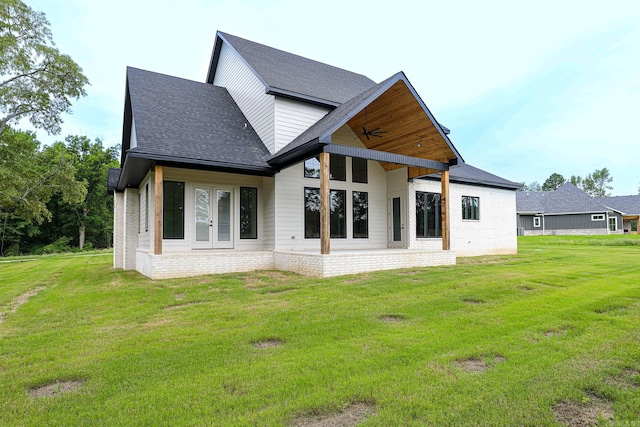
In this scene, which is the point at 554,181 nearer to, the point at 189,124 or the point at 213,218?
the point at 213,218

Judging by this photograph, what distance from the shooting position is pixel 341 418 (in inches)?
94.5

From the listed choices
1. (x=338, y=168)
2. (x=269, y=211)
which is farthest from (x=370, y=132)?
(x=269, y=211)

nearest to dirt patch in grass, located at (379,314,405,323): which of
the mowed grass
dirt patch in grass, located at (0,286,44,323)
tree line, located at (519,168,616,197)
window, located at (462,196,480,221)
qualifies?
the mowed grass

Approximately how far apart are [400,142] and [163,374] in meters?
10.4

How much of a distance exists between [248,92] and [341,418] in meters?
12.2

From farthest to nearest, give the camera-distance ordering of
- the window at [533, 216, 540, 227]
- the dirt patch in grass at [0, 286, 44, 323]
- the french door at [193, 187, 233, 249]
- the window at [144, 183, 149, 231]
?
the window at [533, 216, 540, 227] → the window at [144, 183, 149, 231] → the french door at [193, 187, 233, 249] → the dirt patch in grass at [0, 286, 44, 323]

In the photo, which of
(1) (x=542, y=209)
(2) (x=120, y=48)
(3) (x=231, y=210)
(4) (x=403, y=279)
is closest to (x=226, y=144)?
(3) (x=231, y=210)

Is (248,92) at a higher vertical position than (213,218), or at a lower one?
higher

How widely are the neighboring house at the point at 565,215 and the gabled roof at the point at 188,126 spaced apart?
35.3m

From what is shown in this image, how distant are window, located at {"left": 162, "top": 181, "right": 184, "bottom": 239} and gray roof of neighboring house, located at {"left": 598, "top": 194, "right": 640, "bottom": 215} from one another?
1784 inches

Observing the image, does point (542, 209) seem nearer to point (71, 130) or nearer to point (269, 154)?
point (269, 154)

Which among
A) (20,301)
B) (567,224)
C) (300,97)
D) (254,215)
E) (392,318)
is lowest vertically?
(20,301)

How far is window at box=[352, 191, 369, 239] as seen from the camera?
1289cm

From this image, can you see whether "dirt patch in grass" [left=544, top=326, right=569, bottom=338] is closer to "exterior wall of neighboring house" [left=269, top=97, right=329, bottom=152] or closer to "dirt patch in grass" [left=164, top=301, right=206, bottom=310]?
"dirt patch in grass" [left=164, top=301, right=206, bottom=310]
